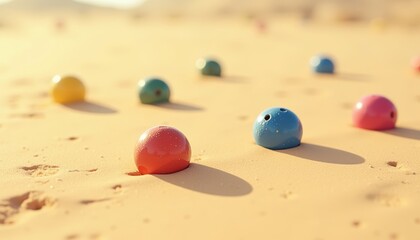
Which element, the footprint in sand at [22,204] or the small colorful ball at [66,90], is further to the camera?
the small colorful ball at [66,90]

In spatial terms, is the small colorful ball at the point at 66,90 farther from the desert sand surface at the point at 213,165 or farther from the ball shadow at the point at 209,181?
the ball shadow at the point at 209,181

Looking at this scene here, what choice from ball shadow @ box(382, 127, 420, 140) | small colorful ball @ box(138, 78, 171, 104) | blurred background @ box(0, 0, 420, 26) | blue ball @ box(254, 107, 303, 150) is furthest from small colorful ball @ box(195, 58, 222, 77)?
blurred background @ box(0, 0, 420, 26)

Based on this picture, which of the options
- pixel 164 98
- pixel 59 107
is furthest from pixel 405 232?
pixel 59 107

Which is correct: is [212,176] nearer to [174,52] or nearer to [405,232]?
[405,232]

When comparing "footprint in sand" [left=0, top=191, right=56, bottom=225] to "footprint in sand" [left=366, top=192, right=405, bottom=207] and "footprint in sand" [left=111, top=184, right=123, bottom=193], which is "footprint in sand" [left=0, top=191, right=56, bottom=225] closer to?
"footprint in sand" [left=111, top=184, right=123, bottom=193]

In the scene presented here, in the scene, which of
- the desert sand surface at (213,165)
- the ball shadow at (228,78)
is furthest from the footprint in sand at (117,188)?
the ball shadow at (228,78)

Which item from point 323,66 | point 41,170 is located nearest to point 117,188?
point 41,170

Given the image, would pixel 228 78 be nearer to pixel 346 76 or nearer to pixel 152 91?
pixel 346 76
